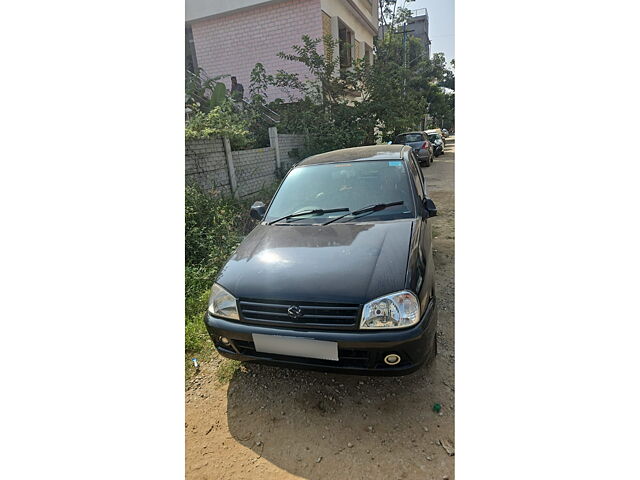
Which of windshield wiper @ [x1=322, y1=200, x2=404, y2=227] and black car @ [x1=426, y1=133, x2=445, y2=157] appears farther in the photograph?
black car @ [x1=426, y1=133, x2=445, y2=157]

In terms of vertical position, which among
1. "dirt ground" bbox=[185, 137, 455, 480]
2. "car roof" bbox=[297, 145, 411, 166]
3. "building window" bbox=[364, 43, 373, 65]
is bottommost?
"dirt ground" bbox=[185, 137, 455, 480]

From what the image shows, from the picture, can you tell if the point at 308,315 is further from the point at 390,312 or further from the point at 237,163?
the point at 237,163

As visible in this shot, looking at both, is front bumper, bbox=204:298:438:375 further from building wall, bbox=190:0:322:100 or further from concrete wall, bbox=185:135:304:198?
concrete wall, bbox=185:135:304:198

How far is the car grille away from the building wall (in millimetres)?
1557

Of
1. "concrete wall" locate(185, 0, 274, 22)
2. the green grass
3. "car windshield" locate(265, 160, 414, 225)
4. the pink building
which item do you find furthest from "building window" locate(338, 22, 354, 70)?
the green grass

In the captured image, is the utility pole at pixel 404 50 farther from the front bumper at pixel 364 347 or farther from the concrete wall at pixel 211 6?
the front bumper at pixel 364 347

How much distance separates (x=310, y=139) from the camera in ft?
11.9

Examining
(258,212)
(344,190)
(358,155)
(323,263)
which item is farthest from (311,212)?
(358,155)

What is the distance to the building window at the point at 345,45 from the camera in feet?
9.32

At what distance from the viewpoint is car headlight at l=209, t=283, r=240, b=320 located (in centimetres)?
159

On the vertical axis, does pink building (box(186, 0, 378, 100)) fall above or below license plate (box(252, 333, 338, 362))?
above

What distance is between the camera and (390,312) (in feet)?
4.66

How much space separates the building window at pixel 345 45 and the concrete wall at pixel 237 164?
906mm
